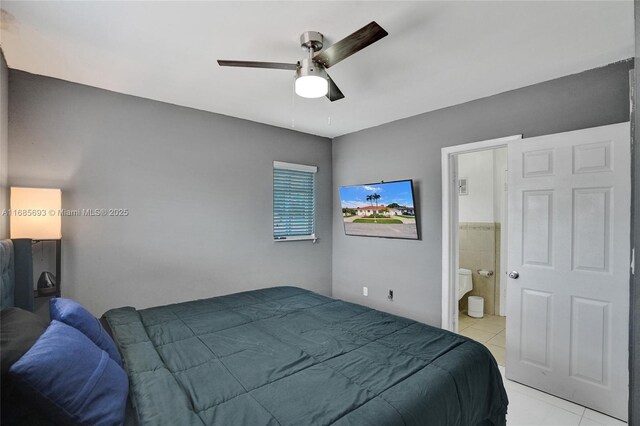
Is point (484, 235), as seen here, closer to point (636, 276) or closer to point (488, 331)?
point (488, 331)

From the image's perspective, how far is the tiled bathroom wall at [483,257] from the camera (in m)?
4.38

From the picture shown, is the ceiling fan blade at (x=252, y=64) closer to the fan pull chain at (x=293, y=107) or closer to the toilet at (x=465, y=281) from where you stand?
the fan pull chain at (x=293, y=107)

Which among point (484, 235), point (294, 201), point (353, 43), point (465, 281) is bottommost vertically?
point (465, 281)

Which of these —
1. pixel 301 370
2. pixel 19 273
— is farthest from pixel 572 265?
pixel 19 273

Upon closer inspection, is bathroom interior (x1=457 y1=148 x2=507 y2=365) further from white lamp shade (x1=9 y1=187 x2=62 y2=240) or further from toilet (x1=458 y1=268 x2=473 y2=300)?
white lamp shade (x1=9 y1=187 x2=62 y2=240)

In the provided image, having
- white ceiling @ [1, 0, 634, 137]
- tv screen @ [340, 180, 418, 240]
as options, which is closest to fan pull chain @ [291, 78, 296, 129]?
white ceiling @ [1, 0, 634, 137]

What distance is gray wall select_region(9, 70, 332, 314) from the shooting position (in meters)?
2.63

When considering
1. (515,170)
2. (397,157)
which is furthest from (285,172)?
(515,170)

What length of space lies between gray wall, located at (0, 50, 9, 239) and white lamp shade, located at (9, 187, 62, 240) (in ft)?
0.27

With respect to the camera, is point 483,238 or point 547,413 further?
point 483,238

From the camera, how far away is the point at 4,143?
2.37 m

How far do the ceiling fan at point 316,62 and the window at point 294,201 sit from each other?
2.08m

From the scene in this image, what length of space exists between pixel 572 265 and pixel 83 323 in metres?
3.28

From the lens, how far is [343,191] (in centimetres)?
425
